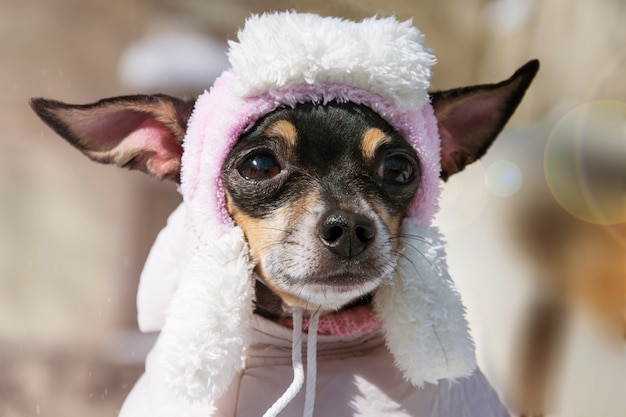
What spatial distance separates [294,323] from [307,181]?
0.89 ft

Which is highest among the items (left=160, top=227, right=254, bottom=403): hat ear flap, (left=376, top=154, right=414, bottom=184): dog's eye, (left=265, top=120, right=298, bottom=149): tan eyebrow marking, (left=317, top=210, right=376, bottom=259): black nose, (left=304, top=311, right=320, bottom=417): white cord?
(left=265, top=120, right=298, bottom=149): tan eyebrow marking

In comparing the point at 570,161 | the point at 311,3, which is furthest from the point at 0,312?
the point at 570,161

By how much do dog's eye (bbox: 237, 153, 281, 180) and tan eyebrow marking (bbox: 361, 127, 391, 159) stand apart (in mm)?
172

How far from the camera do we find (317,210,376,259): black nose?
0.90 metres

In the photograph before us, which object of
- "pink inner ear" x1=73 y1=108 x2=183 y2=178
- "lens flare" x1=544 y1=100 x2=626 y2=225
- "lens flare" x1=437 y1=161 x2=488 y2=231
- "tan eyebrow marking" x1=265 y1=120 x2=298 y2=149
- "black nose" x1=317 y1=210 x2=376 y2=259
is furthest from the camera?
"lens flare" x1=437 y1=161 x2=488 y2=231

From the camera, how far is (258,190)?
101 cm

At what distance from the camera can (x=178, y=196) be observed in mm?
2160

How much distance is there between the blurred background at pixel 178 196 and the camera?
5.69 feet

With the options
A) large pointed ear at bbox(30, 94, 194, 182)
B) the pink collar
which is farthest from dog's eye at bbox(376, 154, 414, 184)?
large pointed ear at bbox(30, 94, 194, 182)

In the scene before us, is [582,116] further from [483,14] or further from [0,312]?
[0,312]

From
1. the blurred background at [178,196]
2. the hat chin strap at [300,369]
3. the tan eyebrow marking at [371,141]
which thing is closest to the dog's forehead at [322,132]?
the tan eyebrow marking at [371,141]

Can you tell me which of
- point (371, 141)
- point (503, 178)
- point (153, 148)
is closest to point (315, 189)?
point (371, 141)

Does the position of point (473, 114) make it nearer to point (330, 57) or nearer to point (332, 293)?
point (330, 57)

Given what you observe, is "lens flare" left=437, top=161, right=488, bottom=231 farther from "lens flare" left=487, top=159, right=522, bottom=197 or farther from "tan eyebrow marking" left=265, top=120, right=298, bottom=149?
"tan eyebrow marking" left=265, top=120, right=298, bottom=149
